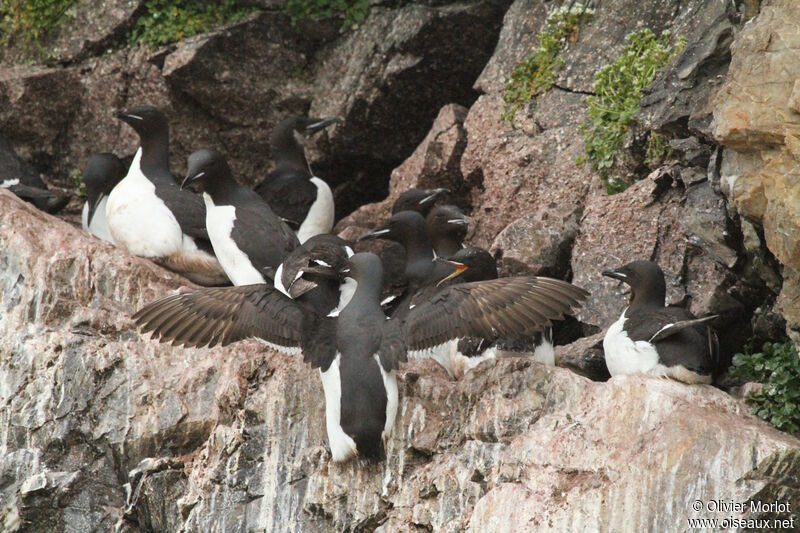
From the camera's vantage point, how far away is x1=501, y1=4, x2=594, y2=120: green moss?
33.3 ft

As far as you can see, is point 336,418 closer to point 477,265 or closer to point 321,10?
point 477,265

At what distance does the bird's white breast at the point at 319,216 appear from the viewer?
421 inches

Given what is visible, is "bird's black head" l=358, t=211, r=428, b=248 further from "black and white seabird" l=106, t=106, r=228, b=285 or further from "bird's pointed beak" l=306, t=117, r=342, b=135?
"bird's pointed beak" l=306, t=117, r=342, b=135

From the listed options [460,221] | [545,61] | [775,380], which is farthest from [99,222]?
[775,380]

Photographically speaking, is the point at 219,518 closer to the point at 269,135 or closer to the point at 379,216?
the point at 379,216

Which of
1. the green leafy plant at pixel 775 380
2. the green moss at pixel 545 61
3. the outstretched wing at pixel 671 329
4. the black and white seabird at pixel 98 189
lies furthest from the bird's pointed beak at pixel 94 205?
the green leafy plant at pixel 775 380

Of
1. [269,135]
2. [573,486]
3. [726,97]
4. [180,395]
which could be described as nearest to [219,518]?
[180,395]

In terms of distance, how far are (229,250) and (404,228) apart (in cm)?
122

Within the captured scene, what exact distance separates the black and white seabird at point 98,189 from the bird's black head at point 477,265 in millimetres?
3153

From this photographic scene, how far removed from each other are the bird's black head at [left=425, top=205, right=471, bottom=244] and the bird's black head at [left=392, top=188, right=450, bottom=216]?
0.19 m

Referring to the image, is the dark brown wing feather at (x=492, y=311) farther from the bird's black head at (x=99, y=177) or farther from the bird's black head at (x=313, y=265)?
the bird's black head at (x=99, y=177)

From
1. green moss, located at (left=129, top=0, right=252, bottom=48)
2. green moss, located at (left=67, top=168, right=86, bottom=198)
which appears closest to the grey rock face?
green moss, located at (left=67, top=168, right=86, bottom=198)

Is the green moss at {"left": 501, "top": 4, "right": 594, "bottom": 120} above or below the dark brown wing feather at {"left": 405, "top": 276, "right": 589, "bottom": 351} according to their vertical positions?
above

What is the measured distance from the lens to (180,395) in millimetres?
8195
